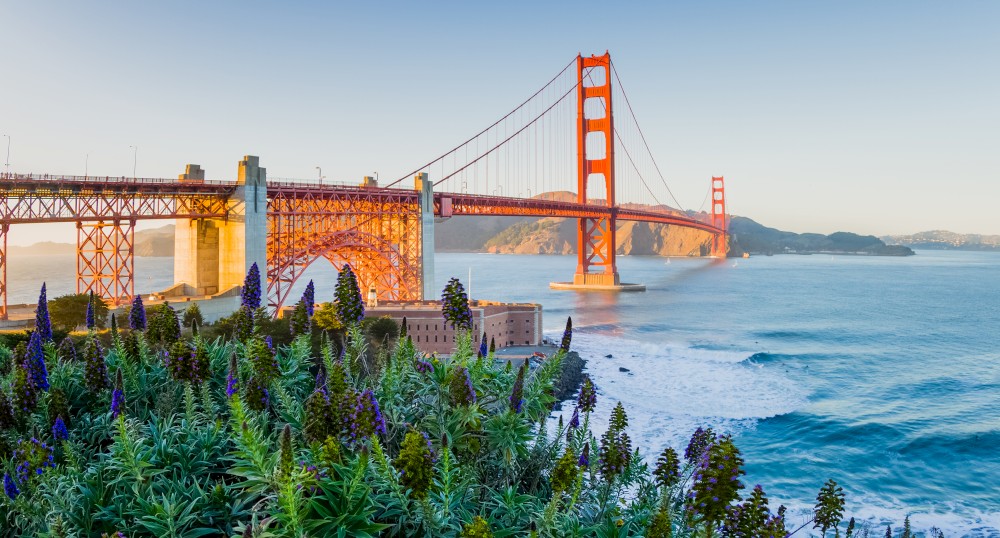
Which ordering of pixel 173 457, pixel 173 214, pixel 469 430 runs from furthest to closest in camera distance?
pixel 173 214
pixel 469 430
pixel 173 457

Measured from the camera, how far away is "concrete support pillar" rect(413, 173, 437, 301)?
164ft

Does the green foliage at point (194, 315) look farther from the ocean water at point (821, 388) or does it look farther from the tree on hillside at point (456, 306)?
the ocean water at point (821, 388)

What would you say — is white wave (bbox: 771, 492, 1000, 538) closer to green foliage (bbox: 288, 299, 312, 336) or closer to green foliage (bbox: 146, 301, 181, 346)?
green foliage (bbox: 288, 299, 312, 336)

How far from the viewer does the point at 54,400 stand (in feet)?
18.2

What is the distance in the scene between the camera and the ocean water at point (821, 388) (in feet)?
81.9

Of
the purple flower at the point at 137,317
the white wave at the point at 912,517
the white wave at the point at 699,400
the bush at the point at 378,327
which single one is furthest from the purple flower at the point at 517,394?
the bush at the point at 378,327

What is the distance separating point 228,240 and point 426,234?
1642 centimetres

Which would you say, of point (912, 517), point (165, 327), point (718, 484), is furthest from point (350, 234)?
point (718, 484)

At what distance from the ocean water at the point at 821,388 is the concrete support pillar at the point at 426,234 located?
34.8 feet

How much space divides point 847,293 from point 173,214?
310 feet

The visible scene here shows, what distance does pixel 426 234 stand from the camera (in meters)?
50.2

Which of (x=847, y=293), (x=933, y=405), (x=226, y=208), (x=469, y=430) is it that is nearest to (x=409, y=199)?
(x=226, y=208)

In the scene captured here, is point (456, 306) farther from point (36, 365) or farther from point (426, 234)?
point (426, 234)

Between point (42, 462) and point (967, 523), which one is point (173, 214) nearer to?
point (42, 462)
